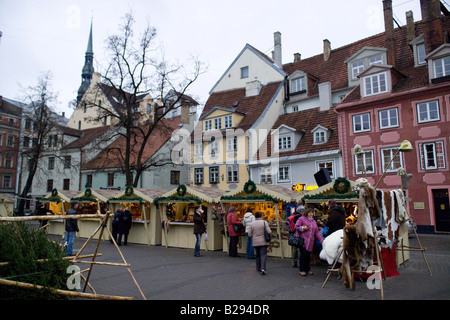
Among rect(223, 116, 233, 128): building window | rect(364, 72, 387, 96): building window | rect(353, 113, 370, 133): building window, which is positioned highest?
rect(364, 72, 387, 96): building window

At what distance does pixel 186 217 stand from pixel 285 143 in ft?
43.7

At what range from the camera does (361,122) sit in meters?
23.5

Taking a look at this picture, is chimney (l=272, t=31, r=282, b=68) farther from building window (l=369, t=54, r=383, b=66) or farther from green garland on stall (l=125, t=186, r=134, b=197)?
green garland on stall (l=125, t=186, r=134, b=197)

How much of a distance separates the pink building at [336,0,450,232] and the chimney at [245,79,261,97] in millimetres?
9149

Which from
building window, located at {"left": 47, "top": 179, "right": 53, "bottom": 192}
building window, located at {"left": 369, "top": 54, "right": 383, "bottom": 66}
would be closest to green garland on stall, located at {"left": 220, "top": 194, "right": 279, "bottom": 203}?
building window, located at {"left": 369, "top": 54, "right": 383, "bottom": 66}

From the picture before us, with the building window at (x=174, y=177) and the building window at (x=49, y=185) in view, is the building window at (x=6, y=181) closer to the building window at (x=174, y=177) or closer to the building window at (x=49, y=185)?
the building window at (x=49, y=185)

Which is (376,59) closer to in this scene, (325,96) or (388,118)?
(325,96)

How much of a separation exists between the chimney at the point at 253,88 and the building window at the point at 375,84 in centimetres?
1035

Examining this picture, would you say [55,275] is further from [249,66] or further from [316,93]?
[249,66]

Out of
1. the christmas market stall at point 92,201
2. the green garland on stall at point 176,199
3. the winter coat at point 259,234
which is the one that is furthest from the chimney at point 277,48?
the winter coat at point 259,234

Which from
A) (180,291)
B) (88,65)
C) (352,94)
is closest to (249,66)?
(352,94)

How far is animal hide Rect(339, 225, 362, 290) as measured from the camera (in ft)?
24.1

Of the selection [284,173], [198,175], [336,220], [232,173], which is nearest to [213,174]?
[198,175]

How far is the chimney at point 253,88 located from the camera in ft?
104
